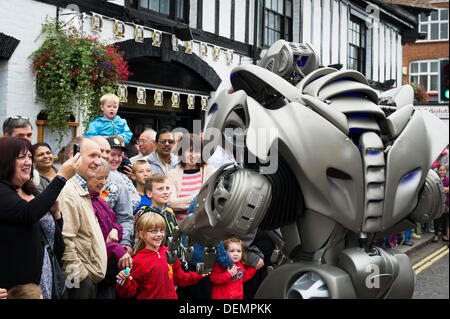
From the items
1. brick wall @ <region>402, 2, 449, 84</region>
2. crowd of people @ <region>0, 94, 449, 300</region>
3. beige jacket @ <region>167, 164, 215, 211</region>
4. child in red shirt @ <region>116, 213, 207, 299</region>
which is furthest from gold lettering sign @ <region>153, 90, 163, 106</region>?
brick wall @ <region>402, 2, 449, 84</region>

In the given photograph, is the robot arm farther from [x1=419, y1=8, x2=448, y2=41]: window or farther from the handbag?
[x1=419, y1=8, x2=448, y2=41]: window

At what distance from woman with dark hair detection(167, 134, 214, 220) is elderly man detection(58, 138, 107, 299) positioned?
1.06 meters

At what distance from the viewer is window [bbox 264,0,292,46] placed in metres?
13.4

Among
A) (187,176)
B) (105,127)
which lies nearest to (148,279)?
(187,176)

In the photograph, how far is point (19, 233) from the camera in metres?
3.18

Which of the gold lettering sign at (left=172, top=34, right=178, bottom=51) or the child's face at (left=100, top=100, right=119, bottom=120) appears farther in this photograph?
the gold lettering sign at (left=172, top=34, right=178, bottom=51)

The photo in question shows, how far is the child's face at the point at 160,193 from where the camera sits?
4.42 meters

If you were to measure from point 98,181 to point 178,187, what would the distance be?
37.9 inches

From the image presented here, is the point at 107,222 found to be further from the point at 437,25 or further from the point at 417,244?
the point at 437,25

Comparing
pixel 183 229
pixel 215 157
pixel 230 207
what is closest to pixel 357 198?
pixel 230 207

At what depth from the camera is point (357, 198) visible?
88.5 inches
